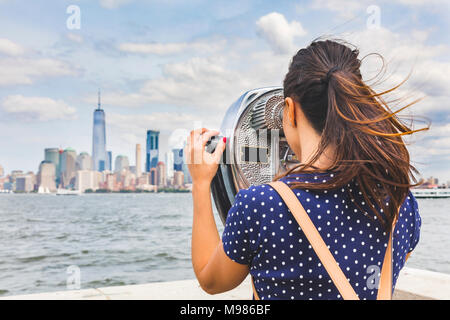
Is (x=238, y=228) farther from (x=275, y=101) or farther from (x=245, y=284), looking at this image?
(x=245, y=284)

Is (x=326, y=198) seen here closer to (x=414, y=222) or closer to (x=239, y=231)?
(x=239, y=231)

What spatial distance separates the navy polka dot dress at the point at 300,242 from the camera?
924mm

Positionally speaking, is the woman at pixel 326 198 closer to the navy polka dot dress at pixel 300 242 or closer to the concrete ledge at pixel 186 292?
the navy polka dot dress at pixel 300 242

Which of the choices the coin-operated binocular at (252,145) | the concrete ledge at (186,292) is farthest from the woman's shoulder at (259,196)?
the concrete ledge at (186,292)

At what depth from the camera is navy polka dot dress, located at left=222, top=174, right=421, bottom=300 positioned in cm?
92

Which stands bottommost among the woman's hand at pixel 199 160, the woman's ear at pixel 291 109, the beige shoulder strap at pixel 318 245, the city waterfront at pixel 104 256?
the city waterfront at pixel 104 256

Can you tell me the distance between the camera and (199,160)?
122 cm

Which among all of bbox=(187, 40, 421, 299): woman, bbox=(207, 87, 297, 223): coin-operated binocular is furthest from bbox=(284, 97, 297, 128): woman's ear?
bbox=(207, 87, 297, 223): coin-operated binocular

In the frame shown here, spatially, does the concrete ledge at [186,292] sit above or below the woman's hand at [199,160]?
below

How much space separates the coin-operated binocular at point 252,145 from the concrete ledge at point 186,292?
182cm

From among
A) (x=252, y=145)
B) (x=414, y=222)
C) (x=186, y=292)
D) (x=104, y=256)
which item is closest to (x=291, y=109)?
(x=414, y=222)

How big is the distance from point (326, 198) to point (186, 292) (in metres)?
2.67

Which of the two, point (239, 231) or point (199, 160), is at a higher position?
point (199, 160)
